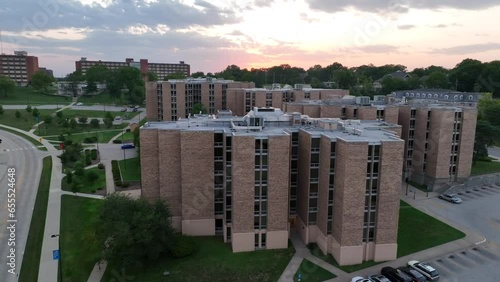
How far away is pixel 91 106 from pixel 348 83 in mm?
98715

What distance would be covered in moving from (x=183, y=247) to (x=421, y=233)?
25438 mm

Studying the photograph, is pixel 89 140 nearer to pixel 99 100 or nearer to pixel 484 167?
pixel 99 100

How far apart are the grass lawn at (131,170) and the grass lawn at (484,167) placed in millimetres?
54605


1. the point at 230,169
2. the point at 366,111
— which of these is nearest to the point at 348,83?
the point at 366,111

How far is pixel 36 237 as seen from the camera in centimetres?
3641

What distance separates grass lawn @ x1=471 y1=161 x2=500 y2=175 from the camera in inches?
2303

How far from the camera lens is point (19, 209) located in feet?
140

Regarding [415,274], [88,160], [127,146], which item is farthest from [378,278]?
[127,146]

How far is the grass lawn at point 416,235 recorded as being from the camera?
112ft

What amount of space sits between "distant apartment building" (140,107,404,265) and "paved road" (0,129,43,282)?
1371 centimetres

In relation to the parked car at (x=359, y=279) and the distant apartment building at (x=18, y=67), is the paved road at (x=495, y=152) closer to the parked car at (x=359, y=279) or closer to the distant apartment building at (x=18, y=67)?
the parked car at (x=359, y=279)

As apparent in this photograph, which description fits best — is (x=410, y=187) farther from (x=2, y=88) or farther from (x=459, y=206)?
(x=2, y=88)

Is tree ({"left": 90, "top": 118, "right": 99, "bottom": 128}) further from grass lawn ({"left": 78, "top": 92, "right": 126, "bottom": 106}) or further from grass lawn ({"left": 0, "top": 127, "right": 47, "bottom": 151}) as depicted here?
grass lawn ({"left": 78, "top": 92, "right": 126, "bottom": 106})

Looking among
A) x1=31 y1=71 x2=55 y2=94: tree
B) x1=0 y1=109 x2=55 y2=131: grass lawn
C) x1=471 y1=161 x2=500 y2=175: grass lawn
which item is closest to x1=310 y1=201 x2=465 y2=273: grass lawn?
x1=471 y1=161 x2=500 y2=175: grass lawn
